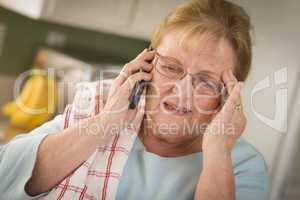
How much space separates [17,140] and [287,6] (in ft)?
1.32

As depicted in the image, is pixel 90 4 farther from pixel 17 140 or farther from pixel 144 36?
pixel 17 140

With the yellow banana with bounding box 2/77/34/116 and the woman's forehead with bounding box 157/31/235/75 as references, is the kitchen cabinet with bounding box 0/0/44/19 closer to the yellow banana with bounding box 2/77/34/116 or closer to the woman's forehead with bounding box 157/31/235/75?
the yellow banana with bounding box 2/77/34/116

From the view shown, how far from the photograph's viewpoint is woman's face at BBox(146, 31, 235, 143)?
1.67 ft

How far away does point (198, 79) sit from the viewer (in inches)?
20.5

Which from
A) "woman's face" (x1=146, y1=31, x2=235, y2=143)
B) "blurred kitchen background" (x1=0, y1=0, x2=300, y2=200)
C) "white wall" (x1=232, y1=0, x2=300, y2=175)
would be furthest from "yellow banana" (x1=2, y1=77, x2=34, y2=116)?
"white wall" (x1=232, y1=0, x2=300, y2=175)

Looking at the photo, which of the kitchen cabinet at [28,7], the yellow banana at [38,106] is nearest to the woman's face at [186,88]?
the yellow banana at [38,106]

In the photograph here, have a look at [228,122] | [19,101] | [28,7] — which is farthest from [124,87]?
[28,7]

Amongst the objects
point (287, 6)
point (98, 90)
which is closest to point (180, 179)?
point (98, 90)

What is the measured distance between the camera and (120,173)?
56 centimetres

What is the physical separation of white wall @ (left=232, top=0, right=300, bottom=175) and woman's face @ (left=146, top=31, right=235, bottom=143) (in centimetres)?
5

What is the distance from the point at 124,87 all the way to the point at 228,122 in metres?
0.14

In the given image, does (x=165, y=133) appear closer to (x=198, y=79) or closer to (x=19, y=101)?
(x=198, y=79)

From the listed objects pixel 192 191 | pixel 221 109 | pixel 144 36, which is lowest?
pixel 192 191

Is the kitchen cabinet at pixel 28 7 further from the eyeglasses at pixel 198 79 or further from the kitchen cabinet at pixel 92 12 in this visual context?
the eyeglasses at pixel 198 79
